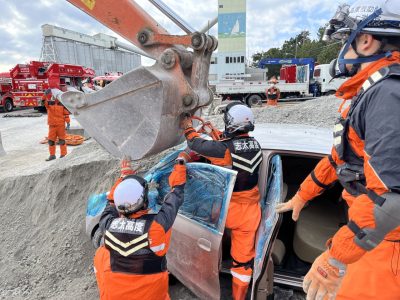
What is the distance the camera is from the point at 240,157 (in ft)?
8.87

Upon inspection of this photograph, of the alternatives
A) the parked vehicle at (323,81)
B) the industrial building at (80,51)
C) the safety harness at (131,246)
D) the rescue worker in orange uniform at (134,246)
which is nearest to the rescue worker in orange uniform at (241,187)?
the rescue worker in orange uniform at (134,246)

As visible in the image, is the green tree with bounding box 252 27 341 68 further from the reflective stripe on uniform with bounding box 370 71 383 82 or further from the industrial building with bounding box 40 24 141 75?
the reflective stripe on uniform with bounding box 370 71 383 82

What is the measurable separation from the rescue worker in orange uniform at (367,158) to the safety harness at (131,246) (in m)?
1.07

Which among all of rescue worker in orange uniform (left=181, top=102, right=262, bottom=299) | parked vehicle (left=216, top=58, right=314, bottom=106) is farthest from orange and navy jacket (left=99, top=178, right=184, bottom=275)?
parked vehicle (left=216, top=58, right=314, bottom=106)

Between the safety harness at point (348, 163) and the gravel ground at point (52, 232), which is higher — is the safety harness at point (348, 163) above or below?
above

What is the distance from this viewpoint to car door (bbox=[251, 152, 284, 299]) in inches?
90.0

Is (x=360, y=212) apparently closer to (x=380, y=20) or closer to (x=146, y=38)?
(x=380, y=20)

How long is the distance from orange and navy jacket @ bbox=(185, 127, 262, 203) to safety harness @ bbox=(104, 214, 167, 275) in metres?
0.82

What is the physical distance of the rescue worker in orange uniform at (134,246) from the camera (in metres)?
2.13

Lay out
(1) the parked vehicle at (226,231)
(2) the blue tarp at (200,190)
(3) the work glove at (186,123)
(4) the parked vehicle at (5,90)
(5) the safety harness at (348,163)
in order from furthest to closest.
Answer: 1. (4) the parked vehicle at (5,90)
2. (3) the work glove at (186,123)
3. (2) the blue tarp at (200,190)
4. (1) the parked vehicle at (226,231)
5. (5) the safety harness at (348,163)

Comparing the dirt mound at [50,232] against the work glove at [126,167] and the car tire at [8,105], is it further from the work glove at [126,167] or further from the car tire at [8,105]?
the car tire at [8,105]

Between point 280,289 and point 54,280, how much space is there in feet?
7.82

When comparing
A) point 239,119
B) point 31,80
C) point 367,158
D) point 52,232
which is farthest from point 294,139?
point 31,80

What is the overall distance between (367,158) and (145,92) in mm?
1904
